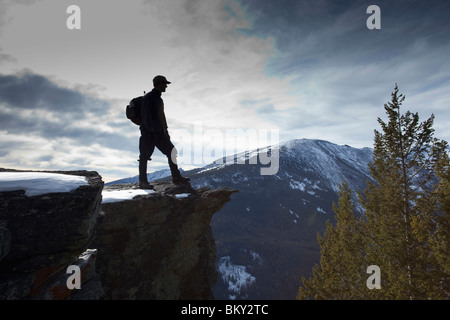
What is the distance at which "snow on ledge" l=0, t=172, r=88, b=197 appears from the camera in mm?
3023

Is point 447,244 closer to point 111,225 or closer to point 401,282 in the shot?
point 401,282

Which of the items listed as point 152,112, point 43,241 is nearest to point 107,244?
point 43,241

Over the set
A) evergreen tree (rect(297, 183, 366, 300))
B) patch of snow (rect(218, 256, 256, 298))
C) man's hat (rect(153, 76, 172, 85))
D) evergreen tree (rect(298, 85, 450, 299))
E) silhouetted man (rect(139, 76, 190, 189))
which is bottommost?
patch of snow (rect(218, 256, 256, 298))

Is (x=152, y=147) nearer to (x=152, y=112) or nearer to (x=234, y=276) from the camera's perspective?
(x=152, y=112)

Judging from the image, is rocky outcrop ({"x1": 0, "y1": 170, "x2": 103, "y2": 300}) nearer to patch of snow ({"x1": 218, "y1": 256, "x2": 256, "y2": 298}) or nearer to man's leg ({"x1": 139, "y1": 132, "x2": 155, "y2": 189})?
man's leg ({"x1": 139, "y1": 132, "x2": 155, "y2": 189})

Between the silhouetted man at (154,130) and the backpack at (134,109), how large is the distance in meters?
0.44

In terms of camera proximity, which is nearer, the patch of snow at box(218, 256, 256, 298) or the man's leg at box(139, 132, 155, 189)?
the man's leg at box(139, 132, 155, 189)

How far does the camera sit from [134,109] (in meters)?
7.00

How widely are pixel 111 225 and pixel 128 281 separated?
4.58ft

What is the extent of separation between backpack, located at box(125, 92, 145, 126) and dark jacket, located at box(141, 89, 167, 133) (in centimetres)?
43

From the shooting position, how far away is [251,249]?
6998 inches

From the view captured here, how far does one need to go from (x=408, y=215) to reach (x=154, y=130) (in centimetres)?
1551

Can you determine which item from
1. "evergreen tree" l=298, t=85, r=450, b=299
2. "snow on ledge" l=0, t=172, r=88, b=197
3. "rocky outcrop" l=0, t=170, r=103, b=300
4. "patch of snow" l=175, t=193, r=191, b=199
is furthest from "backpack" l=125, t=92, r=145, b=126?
"evergreen tree" l=298, t=85, r=450, b=299
